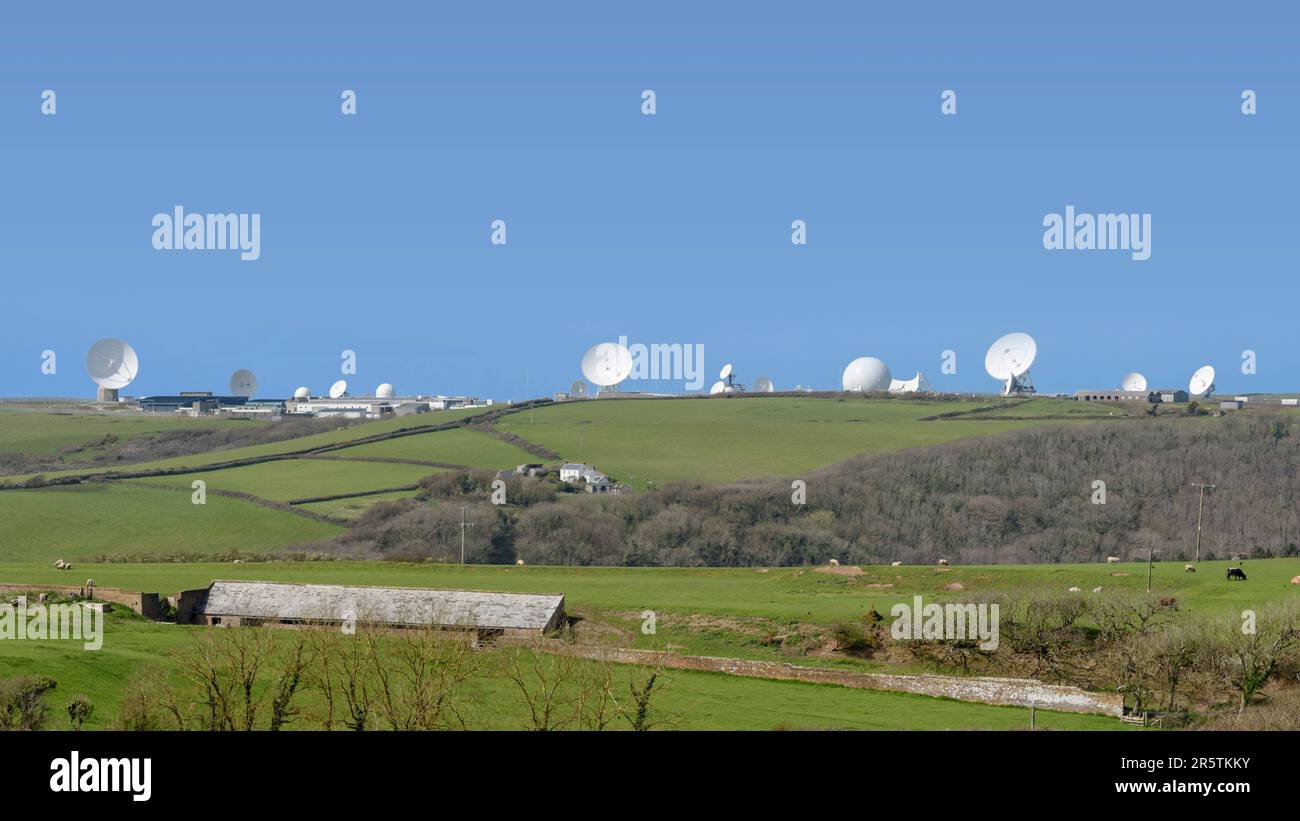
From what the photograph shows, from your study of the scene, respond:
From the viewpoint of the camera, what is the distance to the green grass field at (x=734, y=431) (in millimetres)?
138000

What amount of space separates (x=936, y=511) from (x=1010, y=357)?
5290 cm

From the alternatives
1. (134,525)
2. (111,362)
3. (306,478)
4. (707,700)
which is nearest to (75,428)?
(111,362)

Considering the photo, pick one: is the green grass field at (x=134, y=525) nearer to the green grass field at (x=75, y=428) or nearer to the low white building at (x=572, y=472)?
the low white building at (x=572, y=472)

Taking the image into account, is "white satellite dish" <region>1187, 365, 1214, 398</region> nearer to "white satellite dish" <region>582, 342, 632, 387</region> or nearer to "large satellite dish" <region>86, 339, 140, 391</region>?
"white satellite dish" <region>582, 342, 632, 387</region>

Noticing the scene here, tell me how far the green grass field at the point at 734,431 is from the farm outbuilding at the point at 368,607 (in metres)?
62.9

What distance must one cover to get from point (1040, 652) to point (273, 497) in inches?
3082

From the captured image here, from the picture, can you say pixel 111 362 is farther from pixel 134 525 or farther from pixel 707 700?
pixel 707 700

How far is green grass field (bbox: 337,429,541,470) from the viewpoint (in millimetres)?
134875

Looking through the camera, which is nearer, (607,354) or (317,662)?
(317,662)

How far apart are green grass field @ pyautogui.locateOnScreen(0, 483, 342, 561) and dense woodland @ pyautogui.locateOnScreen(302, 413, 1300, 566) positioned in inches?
250
